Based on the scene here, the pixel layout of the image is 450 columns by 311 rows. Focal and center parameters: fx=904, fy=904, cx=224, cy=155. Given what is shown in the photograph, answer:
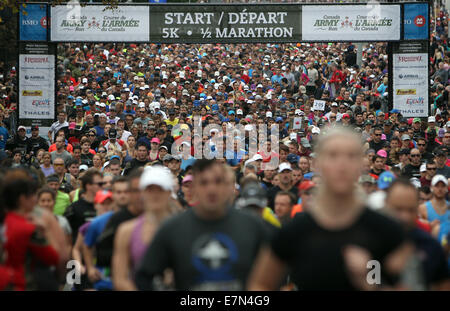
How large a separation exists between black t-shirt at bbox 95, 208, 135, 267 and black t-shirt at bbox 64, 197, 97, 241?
2.29 metres

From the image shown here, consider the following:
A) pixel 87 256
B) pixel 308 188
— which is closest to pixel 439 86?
pixel 308 188

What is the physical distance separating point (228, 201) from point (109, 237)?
190 cm

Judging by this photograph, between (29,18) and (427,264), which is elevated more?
(29,18)

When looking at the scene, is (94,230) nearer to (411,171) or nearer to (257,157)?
(257,157)

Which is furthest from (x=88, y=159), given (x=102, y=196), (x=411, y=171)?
(x=102, y=196)

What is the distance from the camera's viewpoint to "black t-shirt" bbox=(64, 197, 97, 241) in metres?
9.76

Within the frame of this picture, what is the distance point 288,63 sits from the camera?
3641 cm

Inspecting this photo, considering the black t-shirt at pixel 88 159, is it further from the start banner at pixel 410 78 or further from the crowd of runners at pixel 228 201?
the start banner at pixel 410 78

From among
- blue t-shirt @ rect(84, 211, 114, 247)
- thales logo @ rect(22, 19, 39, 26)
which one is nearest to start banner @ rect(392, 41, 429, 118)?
thales logo @ rect(22, 19, 39, 26)

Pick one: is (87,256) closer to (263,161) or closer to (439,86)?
(263,161)

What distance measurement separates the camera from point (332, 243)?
Answer: 13.3ft

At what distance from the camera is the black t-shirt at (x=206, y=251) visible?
180 inches
